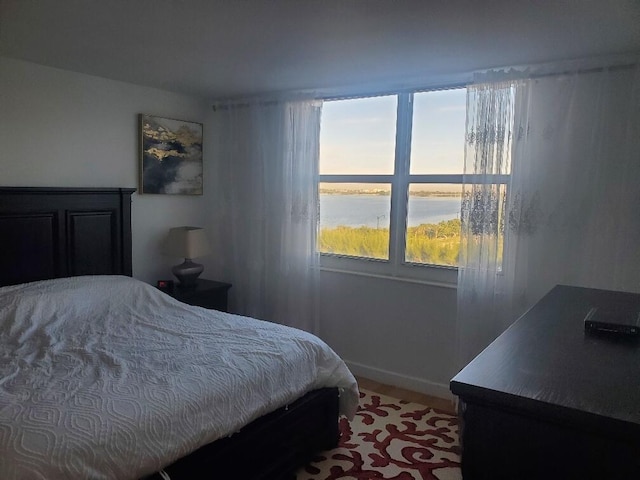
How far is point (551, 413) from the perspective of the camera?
2.80 ft

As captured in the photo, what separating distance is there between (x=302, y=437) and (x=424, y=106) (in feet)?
8.13

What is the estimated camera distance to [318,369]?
102 inches

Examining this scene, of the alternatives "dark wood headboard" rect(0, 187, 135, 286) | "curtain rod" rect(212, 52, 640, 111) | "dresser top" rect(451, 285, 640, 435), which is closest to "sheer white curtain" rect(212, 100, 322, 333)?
"curtain rod" rect(212, 52, 640, 111)

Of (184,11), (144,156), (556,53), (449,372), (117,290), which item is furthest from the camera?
(144,156)

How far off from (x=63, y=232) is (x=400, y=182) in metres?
2.50

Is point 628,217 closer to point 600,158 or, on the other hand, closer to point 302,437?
point 600,158

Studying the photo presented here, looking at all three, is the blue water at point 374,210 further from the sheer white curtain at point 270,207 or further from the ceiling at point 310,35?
the ceiling at point 310,35

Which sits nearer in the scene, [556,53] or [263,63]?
[556,53]

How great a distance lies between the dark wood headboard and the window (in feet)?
Answer: 5.29

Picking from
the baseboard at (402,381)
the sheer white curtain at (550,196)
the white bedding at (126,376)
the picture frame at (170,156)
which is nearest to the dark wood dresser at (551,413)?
the white bedding at (126,376)

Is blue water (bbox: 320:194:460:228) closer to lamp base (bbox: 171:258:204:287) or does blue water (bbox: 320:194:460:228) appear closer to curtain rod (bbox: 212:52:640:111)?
curtain rod (bbox: 212:52:640:111)

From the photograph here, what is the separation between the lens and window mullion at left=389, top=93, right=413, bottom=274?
3598 mm

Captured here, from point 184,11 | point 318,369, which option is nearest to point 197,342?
point 318,369

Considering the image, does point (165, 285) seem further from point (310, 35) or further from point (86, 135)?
point (310, 35)
